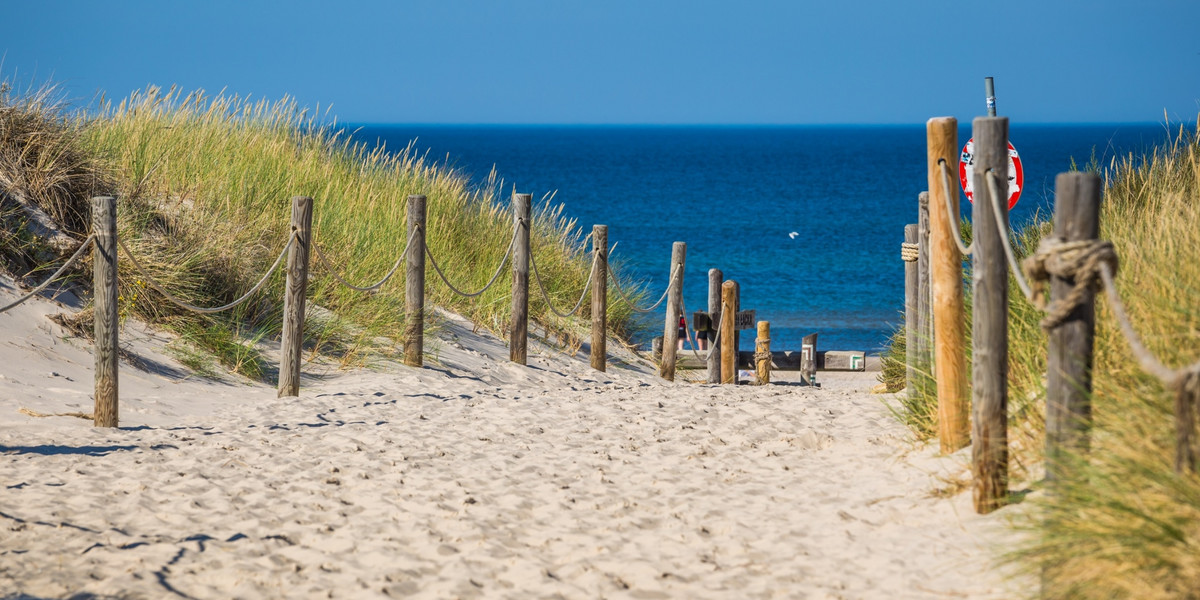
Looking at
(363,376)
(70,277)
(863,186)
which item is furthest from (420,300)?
(863,186)

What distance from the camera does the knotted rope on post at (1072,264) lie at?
330cm

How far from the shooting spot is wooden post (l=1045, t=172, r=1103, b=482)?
337 cm

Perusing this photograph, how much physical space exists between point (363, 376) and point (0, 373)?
2.51 meters

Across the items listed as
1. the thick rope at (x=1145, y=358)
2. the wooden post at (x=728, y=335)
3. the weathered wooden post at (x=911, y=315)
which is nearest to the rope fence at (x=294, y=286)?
the wooden post at (x=728, y=335)

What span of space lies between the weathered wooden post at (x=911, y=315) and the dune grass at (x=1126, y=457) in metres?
0.98

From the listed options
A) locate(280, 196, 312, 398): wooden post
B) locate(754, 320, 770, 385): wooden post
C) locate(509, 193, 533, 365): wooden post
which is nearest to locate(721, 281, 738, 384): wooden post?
locate(754, 320, 770, 385): wooden post

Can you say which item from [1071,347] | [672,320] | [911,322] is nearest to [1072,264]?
[1071,347]

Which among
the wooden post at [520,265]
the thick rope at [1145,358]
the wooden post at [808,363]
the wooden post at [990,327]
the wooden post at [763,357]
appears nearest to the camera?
the thick rope at [1145,358]

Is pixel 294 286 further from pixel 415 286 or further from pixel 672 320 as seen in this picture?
pixel 672 320

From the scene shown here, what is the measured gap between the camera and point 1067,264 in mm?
3340

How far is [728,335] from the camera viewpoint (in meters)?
11.7

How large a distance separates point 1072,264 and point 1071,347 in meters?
0.30

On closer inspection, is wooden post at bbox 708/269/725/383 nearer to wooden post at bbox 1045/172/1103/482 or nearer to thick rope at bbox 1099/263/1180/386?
wooden post at bbox 1045/172/1103/482

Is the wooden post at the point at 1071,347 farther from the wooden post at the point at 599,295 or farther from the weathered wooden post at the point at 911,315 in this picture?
the wooden post at the point at 599,295
